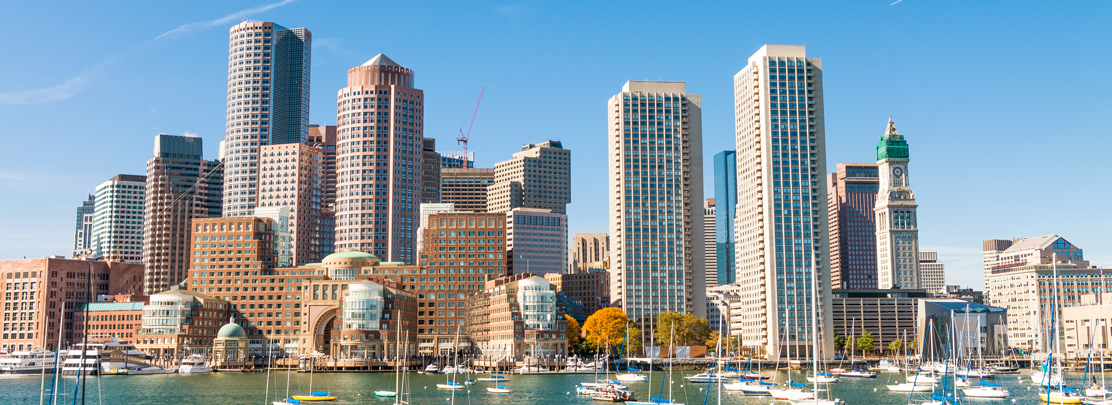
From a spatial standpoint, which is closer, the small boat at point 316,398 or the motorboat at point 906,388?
the small boat at point 316,398

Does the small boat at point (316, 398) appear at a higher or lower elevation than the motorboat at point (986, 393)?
lower

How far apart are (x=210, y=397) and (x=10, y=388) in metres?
52.9

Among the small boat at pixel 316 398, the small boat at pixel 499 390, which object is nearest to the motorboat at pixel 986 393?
the small boat at pixel 499 390

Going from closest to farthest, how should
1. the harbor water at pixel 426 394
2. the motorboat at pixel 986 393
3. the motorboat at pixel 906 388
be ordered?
the harbor water at pixel 426 394 → the motorboat at pixel 986 393 → the motorboat at pixel 906 388

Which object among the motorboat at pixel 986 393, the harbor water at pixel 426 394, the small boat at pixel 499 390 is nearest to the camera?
the harbor water at pixel 426 394

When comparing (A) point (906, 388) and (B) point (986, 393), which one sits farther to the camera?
(A) point (906, 388)

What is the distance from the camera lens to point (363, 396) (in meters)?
167

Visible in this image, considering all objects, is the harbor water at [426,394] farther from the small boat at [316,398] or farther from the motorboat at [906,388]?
the small boat at [316,398]

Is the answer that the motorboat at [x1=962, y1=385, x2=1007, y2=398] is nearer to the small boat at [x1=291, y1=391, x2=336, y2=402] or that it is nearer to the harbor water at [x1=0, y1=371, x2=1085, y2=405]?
the harbor water at [x1=0, y1=371, x2=1085, y2=405]

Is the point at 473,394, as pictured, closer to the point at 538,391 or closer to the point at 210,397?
the point at 538,391

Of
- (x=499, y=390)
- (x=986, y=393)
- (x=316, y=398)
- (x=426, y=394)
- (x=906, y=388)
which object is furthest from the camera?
(x=499, y=390)

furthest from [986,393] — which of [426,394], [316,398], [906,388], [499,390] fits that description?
[316,398]

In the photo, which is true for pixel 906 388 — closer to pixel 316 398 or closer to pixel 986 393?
pixel 986 393

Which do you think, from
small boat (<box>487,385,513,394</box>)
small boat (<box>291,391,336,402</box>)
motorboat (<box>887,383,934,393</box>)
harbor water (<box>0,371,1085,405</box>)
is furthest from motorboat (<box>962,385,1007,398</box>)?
small boat (<box>291,391,336,402</box>)
